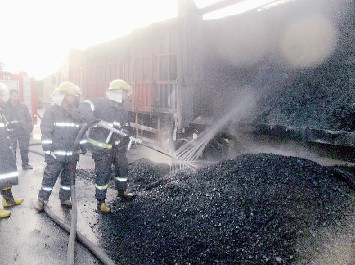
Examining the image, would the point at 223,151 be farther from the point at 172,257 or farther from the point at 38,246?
the point at 38,246

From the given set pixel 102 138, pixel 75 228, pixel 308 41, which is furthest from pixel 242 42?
pixel 75 228

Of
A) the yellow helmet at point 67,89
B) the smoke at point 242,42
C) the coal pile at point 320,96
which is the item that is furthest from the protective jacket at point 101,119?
the smoke at point 242,42

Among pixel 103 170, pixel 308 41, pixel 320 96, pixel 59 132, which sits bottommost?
pixel 103 170

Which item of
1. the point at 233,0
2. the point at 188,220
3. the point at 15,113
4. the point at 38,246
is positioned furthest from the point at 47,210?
the point at 233,0

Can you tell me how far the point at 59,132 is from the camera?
3.94m

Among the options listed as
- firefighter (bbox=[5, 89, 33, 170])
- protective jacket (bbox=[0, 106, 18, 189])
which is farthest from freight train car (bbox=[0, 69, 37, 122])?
A: protective jacket (bbox=[0, 106, 18, 189])

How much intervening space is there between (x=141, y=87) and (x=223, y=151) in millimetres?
3385

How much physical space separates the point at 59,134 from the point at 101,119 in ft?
2.10

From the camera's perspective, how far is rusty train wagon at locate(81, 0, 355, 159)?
373 centimetres

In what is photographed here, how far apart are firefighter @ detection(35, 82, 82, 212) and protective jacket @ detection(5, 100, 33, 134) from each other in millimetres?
2779

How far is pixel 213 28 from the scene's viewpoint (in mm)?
5840

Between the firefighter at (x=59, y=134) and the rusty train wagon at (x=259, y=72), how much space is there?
6.13 feet

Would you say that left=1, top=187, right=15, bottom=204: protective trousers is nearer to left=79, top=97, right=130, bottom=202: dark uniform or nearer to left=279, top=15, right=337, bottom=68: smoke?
left=79, top=97, right=130, bottom=202: dark uniform

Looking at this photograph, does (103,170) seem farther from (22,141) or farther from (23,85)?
(23,85)
